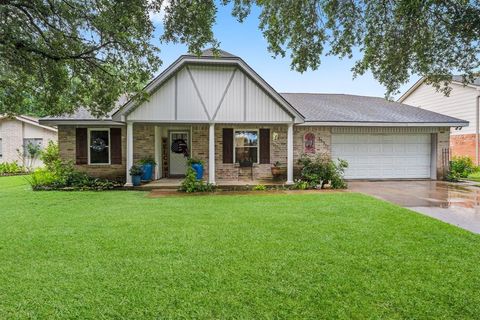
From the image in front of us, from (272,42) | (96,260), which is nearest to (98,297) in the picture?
(96,260)

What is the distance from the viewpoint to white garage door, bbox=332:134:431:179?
14.9 m

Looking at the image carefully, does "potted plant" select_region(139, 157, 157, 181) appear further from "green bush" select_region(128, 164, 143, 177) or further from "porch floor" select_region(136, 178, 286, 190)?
"green bush" select_region(128, 164, 143, 177)

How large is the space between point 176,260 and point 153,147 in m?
9.80

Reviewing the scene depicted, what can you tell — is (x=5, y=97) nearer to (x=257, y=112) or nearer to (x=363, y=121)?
(x=257, y=112)

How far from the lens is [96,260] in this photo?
4.56 metres

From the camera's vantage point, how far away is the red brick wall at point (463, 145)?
741 inches

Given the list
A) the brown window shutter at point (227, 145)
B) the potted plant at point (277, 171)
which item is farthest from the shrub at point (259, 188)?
the brown window shutter at point (227, 145)

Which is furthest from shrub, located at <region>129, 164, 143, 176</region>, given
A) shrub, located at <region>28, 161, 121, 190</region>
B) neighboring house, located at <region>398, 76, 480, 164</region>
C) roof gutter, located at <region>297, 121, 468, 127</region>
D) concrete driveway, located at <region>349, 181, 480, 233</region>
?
neighboring house, located at <region>398, 76, 480, 164</region>

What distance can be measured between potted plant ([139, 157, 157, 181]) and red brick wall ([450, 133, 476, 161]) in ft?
62.0

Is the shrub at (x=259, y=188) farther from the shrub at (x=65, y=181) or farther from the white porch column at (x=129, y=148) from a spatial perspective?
the shrub at (x=65, y=181)

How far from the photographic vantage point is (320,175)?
12.6 meters

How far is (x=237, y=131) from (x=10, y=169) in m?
16.7

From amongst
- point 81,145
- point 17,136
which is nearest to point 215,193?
point 81,145

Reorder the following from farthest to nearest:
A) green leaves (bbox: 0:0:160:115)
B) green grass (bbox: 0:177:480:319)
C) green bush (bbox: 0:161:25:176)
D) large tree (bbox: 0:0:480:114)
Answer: green bush (bbox: 0:161:25:176)
green leaves (bbox: 0:0:160:115)
large tree (bbox: 0:0:480:114)
green grass (bbox: 0:177:480:319)
